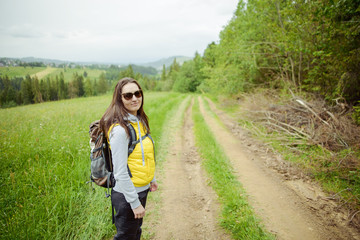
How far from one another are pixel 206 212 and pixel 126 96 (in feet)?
9.91

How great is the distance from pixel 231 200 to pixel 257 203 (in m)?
0.59

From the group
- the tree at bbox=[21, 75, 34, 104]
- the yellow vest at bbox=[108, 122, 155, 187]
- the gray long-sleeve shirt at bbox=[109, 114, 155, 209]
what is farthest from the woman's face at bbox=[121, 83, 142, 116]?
the tree at bbox=[21, 75, 34, 104]

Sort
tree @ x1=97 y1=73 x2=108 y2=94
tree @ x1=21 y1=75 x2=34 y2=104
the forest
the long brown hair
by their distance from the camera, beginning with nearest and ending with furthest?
1. the long brown hair
2. the forest
3. tree @ x1=21 y1=75 x2=34 y2=104
4. tree @ x1=97 y1=73 x2=108 y2=94

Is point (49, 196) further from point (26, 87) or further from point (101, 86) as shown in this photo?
point (101, 86)

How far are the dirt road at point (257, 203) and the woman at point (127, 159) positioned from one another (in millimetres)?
1459

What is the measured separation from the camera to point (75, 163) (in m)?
4.16

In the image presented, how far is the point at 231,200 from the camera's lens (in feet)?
12.4

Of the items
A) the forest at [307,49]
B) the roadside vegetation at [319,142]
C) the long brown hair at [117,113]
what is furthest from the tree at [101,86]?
the long brown hair at [117,113]

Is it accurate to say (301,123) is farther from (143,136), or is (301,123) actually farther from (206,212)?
(143,136)

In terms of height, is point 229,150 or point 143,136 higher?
point 143,136

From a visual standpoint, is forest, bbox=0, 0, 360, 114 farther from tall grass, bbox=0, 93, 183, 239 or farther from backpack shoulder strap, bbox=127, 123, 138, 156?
backpack shoulder strap, bbox=127, 123, 138, 156

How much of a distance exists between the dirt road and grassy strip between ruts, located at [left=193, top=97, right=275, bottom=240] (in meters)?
0.18

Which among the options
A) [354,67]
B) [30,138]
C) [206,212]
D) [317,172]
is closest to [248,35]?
[354,67]

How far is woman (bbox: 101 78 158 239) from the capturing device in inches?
68.7
